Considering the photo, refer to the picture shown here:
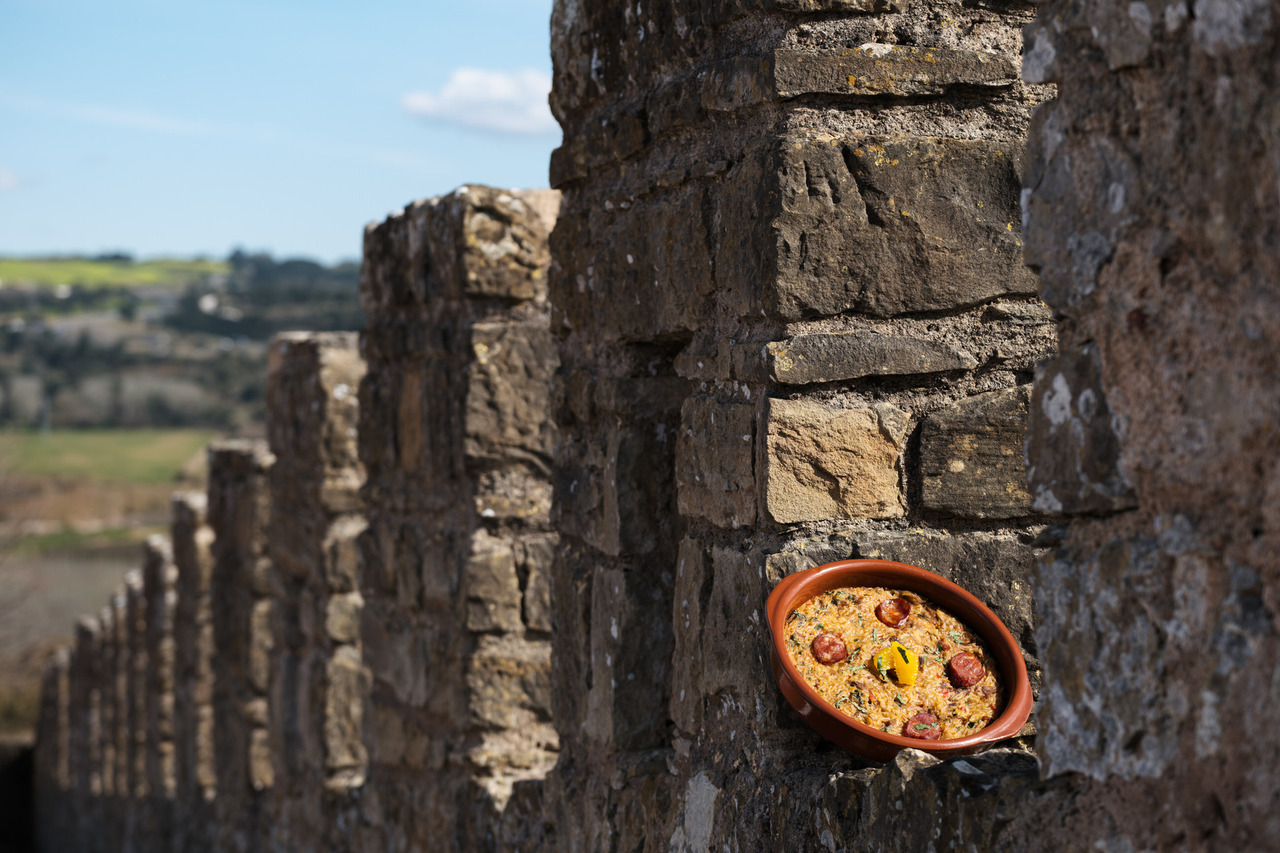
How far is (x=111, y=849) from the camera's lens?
34.8 ft

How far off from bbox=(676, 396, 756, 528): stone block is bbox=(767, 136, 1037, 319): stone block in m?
0.19

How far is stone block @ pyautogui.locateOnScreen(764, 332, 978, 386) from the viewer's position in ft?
6.26

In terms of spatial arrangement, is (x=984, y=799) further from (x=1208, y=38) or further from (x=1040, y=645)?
(x=1208, y=38)

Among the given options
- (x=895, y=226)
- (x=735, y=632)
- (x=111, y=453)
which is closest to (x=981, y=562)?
(x=735, y=632)

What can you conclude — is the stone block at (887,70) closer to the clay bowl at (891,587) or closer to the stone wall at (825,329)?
the stone wall at (825,329)

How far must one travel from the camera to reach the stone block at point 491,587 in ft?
11.1

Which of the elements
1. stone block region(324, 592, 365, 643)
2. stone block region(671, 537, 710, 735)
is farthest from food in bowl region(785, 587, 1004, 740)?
stone block region(324, 592, 365, 643)

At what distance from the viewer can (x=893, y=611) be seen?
1847 millimetres

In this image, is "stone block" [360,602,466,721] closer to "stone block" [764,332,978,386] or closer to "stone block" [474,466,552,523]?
"stone block" [474,466,552,523]

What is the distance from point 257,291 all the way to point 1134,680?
222ft

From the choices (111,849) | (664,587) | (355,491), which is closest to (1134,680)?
(664,587)

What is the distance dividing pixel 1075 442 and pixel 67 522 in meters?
40.9

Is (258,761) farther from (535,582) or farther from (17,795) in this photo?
(17,795)

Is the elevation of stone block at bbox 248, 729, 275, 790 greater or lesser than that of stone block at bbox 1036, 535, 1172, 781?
lesser
